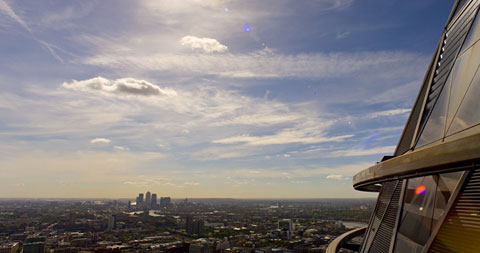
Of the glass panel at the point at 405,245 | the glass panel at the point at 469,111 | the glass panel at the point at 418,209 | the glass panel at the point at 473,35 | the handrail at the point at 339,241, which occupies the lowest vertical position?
the handrail at the point at 339,241

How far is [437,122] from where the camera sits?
6.59 m

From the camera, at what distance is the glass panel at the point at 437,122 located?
20.5ft

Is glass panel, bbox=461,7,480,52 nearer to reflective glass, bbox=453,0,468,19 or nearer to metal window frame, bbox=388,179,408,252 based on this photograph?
reflective glass, bbox=453,0,468,19

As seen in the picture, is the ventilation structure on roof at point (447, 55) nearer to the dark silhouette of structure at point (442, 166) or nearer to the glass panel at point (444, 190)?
the dark silhouette of structure at point (442, 166)

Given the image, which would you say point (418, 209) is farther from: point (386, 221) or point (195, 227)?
point (195, 227)

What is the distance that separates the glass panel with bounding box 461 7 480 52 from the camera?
6.33 metres

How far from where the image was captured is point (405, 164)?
3.78 metres

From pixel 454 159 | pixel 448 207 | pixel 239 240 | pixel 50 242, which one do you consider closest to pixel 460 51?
pixel 448 207

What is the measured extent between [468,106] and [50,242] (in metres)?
71.0

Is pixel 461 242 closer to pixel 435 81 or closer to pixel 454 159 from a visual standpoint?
pixel 454 159

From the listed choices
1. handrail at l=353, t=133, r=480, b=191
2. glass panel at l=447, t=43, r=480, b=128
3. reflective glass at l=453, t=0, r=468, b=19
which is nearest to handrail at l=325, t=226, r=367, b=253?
glass panel at l=447, t=43, r=480, b=128

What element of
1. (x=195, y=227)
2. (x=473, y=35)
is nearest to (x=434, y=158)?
(x=473, y=35)

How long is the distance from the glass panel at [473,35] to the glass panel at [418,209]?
3.21 meters

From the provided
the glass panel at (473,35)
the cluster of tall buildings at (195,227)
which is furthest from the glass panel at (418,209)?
the cluster of tall buildings at (195,227)
